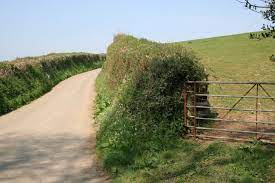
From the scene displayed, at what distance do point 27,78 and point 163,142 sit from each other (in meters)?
19.5

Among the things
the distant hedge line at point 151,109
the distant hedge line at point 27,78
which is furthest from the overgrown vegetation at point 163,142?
the distant hedge line at point 27,78

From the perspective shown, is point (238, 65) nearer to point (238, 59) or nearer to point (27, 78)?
point (238, 59)

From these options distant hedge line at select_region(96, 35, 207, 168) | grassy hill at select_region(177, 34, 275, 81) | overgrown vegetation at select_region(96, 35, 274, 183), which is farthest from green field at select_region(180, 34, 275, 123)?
overgrown vegetation at select_region(96, 35, 274, 183)

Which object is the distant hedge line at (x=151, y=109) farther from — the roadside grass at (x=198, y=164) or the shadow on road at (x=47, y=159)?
the shadow on road at (x=47, y=159)

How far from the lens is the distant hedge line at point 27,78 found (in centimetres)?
2527

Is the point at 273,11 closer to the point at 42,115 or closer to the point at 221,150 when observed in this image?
the point at 221,150

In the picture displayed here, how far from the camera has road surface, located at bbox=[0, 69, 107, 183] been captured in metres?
11.9

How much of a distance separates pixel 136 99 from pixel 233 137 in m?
3.22

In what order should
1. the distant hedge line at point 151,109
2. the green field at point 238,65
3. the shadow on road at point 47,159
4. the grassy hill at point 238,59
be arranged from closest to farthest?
the shadow on road at point 47,159
the distant hedge line at point 151,109
the green field at point 238,65
the grassy hill at point 238,59

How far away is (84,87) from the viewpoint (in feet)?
111

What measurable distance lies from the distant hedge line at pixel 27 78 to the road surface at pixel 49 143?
→ 0.88 m

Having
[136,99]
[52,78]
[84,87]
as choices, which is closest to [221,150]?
[136,99]

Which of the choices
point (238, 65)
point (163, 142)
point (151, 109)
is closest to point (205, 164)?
point (163, 142)

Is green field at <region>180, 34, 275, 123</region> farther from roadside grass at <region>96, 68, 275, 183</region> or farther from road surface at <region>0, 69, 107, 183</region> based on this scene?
road surface at <region>0, 69, 107, 183</region>
